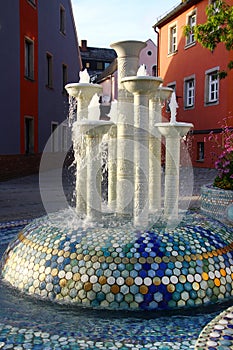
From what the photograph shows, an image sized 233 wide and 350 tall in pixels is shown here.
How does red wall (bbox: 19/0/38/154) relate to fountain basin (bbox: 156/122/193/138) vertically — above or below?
above

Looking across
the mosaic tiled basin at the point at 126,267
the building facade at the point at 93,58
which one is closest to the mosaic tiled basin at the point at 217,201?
the mosaic tiled basin at the point at 126,267

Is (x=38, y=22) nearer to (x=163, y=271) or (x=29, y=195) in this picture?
(x=29, y=195)

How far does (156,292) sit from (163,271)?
0.63 ft

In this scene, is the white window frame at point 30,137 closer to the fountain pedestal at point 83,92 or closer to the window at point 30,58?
the window at point 30,58

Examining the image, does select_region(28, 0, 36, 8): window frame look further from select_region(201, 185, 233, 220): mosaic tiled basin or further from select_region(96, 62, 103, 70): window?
select_region(96, 62, 103, 70): window

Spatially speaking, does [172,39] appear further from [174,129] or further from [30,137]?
[174,129]

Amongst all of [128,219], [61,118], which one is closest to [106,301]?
[128,219]

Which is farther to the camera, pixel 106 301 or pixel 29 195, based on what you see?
pixel 29 195

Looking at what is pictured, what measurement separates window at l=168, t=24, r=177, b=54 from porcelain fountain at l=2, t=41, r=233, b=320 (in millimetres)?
21512

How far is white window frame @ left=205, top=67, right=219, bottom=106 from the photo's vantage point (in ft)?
69.1

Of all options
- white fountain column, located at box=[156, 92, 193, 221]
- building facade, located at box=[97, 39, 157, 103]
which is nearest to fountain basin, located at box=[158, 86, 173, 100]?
white fountain column, located at box=[156, 92, 193, 221]

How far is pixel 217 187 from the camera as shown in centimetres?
863

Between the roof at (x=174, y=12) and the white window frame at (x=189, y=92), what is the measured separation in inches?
147

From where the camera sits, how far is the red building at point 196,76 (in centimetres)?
2039
